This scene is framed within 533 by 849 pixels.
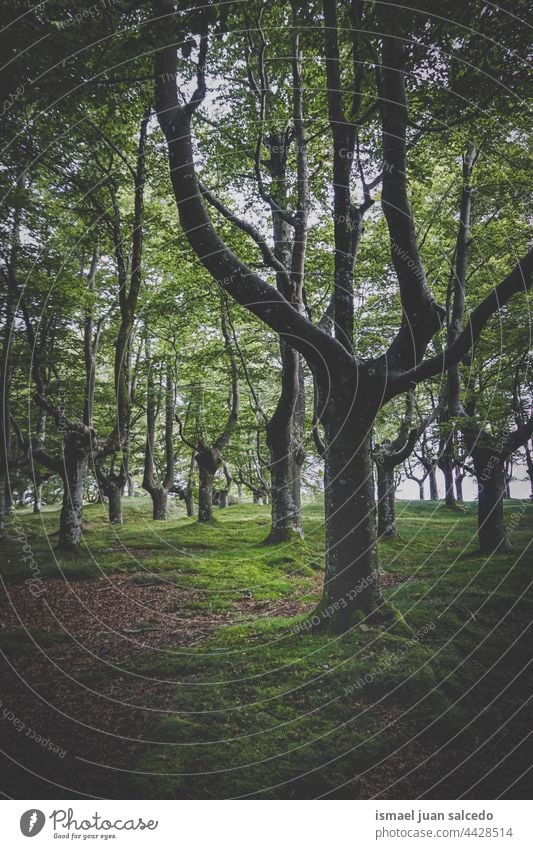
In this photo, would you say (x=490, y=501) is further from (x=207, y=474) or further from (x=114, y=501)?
(x=114, y=501)

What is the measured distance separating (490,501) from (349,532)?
971 centimetres

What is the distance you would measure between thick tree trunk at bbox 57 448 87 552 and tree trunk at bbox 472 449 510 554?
46.6 feet

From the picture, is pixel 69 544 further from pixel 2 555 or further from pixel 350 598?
pixel 350 598

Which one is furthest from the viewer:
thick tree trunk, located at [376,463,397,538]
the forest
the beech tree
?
thick tree trunk, located at [376,463,397,538]

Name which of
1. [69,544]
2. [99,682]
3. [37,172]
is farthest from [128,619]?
[37,172]

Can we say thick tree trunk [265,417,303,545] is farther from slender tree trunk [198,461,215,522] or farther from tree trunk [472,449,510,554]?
slender tree trunk [198,461,215,522]

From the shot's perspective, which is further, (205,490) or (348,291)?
(205,490)

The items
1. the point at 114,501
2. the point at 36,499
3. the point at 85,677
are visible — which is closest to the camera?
the point at 85,677

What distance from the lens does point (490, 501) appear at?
13844mm

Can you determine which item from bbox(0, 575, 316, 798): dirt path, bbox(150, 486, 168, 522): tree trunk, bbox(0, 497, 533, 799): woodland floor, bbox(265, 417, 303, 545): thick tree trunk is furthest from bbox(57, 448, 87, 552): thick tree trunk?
bbox(150, 486, 168, 522): tree trunk

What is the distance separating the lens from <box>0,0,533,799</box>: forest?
4.41m

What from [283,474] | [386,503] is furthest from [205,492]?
[386,503]

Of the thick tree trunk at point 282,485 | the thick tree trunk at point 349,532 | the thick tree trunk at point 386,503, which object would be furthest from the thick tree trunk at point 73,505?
the thick tree trunk at point 386,503
